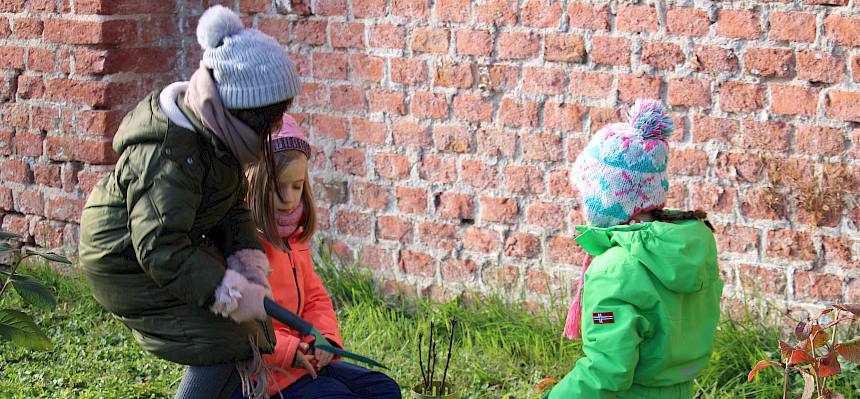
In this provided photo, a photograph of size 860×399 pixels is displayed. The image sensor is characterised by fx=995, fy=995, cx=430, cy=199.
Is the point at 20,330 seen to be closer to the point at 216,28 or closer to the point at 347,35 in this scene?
the point at 216,28

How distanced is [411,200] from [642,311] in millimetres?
1824

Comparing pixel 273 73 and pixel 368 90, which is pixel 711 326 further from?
pixel 368 90

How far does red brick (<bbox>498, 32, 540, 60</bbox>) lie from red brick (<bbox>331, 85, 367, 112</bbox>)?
0.66m

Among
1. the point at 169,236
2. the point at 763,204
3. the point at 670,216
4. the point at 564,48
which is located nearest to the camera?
the point at 169,236

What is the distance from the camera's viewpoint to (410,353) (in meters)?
3.96

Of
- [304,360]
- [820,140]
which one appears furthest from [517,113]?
[304,360]

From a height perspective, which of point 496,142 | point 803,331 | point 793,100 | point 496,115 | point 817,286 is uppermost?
point 793,100

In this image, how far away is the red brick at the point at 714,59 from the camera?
351 cm

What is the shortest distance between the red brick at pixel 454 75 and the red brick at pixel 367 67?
10.2 inches

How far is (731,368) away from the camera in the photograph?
3.52 metres

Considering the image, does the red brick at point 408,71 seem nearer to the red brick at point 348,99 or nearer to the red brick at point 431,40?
the red brick at point 431,40

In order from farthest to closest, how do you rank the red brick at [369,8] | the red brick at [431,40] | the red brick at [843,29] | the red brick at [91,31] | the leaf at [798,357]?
the red brick at [91,31] → the red brick at [369,8] → the red brick at [431,40] → the red brick at [843,29] → the leaf at [798,357]

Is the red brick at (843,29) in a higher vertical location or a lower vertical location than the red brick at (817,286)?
higher

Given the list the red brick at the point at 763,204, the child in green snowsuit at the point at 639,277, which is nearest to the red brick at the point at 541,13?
the red brick at the point at 763,204
